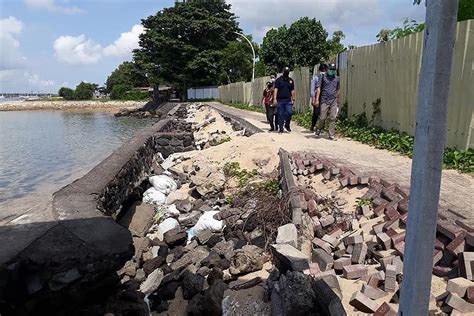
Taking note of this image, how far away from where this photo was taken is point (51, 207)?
5309 mm

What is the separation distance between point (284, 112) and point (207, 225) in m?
5.68

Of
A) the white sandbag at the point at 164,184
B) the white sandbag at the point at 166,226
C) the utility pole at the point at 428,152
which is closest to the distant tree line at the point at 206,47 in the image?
the white sandbag at the point at 164,184

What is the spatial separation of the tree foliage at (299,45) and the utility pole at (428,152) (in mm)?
35300

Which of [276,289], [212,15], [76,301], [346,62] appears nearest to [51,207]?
[76,301]

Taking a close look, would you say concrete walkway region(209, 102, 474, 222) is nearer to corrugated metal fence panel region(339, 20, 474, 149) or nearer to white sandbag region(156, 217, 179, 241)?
corrugated metal fence panel region(339, 20, 474, 149)

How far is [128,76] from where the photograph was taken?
60406mm

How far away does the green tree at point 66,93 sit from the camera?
80750mm

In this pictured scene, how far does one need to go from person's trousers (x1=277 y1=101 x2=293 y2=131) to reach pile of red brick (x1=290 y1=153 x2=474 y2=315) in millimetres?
A: 5556

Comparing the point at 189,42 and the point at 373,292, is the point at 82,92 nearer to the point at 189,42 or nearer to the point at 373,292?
the point at 189,42

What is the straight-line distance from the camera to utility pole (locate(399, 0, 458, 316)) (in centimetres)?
132

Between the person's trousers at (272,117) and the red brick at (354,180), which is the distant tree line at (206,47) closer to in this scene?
the person's trousers at (272,117)

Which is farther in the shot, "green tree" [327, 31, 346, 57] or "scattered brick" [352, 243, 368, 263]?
"green tree" [327, 31, 346, 57]

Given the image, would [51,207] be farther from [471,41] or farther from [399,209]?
[471,41]

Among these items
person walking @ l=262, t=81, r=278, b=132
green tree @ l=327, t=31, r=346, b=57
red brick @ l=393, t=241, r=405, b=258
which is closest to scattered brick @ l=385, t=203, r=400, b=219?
red brick @ l=393, t=241, r=405, b=258
